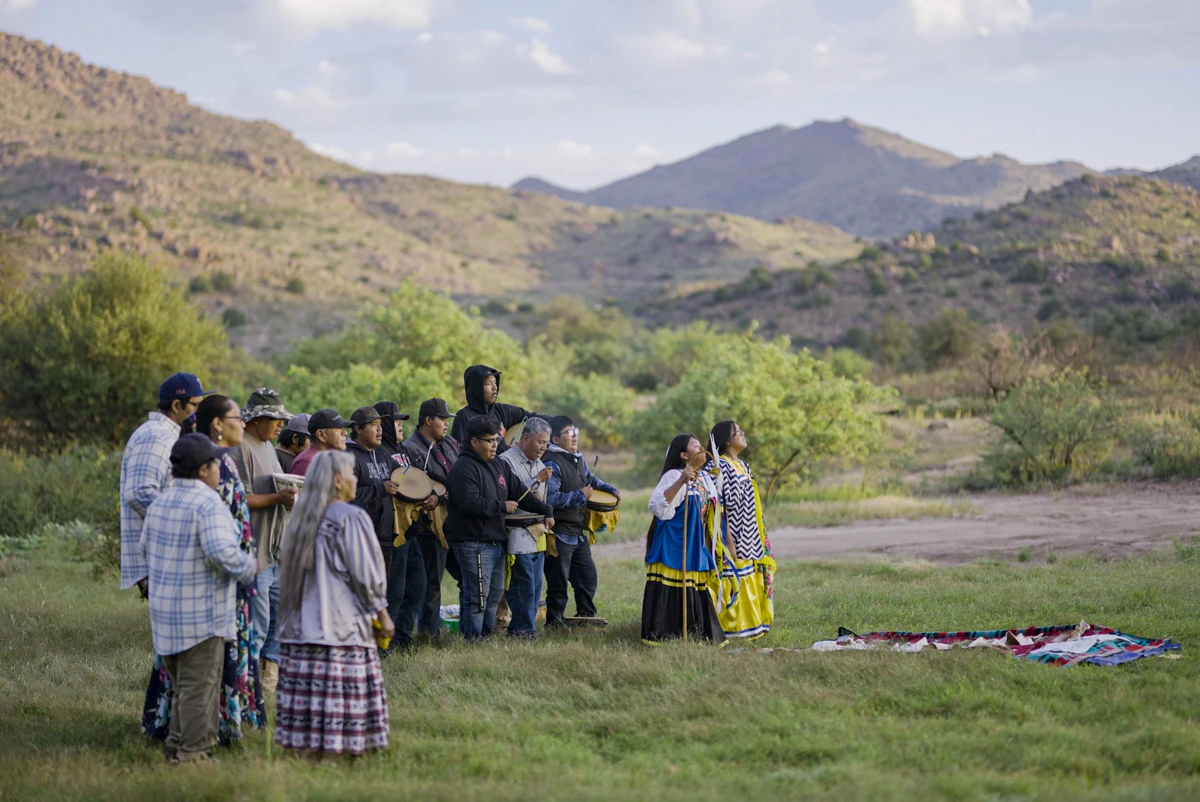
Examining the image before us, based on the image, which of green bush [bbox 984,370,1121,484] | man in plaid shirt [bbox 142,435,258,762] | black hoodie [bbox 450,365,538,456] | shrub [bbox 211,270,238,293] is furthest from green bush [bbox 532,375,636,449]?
shrub [bbox 211,270,238,293]

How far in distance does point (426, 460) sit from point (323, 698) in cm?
347

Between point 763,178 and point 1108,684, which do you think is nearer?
point 1108,684

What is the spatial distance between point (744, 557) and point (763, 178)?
167 metres

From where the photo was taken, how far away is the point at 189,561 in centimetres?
588

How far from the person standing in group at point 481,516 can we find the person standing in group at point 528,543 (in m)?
0.10

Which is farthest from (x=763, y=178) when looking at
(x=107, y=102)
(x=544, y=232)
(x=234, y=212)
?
(x=234, y=212)

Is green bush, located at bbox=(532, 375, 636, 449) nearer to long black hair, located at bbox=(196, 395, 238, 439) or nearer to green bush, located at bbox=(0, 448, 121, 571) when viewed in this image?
green bush, located at bbox=(0, 448, 121, 571)

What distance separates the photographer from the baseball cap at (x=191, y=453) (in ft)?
19.0

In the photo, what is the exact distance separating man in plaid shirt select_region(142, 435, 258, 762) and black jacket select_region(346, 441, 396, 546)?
2.32 m

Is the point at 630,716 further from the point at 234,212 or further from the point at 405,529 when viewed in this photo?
the point at 234,212

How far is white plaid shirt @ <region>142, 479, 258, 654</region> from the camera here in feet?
19.1

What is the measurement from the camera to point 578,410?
32438 mm

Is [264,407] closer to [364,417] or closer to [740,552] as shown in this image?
[364,417]

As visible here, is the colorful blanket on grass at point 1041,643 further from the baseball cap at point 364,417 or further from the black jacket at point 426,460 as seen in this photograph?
the baseball cap at point 364,417
